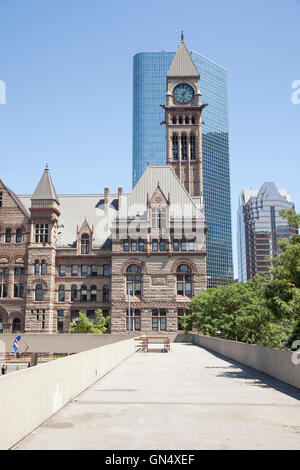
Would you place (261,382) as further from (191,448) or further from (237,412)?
(191,448)

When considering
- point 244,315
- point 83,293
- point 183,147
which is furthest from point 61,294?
point 244,315

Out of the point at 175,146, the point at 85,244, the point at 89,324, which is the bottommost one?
the point at 89,324

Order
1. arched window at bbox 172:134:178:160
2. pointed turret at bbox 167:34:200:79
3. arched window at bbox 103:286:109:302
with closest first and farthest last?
arched window at bbox 103:286:109:302
arched window at bbox 172:134:178:160
pointed turret at bbox 167:34:200:79

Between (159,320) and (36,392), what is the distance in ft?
188

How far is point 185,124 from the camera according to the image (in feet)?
284

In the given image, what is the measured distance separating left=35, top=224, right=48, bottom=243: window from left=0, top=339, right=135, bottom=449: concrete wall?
54.4 m

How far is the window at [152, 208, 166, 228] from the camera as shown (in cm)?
6927

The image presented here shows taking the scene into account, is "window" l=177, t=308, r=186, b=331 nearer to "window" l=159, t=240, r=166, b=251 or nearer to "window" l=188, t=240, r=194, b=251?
"window" l=188, t=240, r=194, b=251

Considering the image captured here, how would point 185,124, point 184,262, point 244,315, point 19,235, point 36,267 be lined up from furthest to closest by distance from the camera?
1. point 185,124
2. point 19,235
3. point 36,267
4. point 184,262
5. point 244,315

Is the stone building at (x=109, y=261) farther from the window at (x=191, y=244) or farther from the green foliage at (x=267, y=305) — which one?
the green foliage at (x=267, y=305)

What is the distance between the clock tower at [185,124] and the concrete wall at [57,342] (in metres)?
37.5

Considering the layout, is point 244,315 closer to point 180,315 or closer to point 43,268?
point 180,315

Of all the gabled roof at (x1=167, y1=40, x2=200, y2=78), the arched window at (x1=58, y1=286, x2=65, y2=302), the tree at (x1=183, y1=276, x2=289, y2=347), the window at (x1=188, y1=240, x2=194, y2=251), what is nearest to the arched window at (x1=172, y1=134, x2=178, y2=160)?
the gabled roof at (x1=167, y1=40, x2=200, y2=78)
